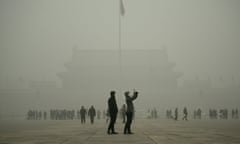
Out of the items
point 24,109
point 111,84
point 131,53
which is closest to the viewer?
point 24,109

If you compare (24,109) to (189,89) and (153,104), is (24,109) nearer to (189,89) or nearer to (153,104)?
(153,104)

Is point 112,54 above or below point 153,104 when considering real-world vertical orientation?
above

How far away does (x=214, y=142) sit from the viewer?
13.4 m

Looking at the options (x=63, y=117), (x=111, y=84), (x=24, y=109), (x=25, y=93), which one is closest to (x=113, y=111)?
(x=63, y=117)

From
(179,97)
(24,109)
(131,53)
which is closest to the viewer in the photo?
(24,109)

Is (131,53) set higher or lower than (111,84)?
higher

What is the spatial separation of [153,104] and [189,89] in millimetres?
9829

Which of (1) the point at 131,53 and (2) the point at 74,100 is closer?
(2) the point at 74,100

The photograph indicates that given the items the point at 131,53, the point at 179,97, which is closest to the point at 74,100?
the point at 179,97

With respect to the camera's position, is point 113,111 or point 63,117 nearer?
point 113,111

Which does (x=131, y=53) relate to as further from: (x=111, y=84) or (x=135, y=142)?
(x=135, y=142)

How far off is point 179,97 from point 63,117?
4336 centimetres

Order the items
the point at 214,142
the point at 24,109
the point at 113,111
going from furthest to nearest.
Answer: the point at 24,109 < the point at 113,111 < the point at 214,142

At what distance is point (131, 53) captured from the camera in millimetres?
122688
